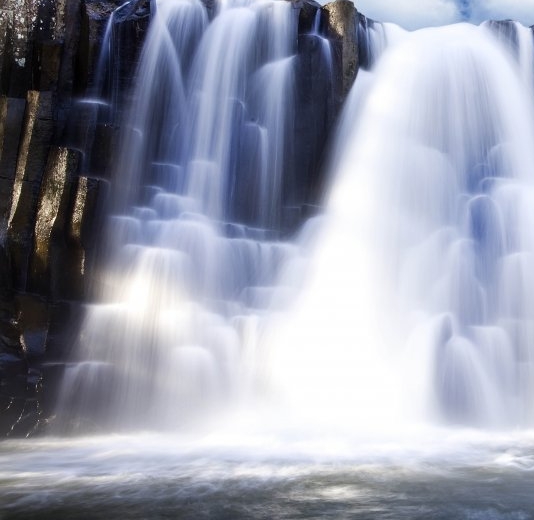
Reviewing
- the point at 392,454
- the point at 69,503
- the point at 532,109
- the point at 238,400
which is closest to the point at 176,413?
the point at 238,400

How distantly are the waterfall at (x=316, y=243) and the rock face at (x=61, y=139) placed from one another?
0.35 m

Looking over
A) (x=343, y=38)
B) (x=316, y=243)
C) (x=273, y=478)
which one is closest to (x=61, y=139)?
(x=316, y=243)

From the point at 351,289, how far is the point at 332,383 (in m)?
1.94

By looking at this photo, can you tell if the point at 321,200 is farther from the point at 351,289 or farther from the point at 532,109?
the point at 532,109

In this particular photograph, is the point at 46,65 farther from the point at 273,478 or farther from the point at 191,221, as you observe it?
the point at 273,478

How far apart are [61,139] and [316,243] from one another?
494cm

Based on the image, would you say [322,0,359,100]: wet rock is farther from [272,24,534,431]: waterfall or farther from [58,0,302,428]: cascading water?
[58,0,302,428]: cascading water

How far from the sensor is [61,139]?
37.1 ft

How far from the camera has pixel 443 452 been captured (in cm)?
763

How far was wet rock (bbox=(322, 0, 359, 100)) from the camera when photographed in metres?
13.7

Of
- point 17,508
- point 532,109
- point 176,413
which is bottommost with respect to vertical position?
point 17,508

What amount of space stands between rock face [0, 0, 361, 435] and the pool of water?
1.86 m

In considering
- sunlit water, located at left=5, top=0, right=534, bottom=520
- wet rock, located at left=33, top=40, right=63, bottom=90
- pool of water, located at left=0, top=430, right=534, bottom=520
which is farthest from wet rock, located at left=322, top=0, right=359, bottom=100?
pool of water, located at left=0, top=430, right=534, bottom=520

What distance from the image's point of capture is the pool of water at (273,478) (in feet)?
16.9
